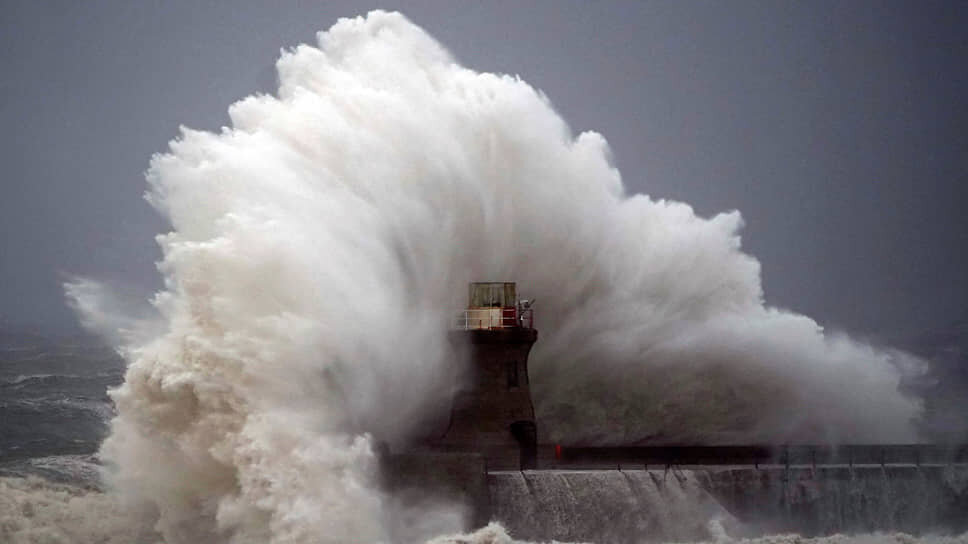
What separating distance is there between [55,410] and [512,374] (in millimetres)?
18126

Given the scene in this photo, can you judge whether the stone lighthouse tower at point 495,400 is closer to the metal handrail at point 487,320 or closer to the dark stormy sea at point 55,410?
the metal handrail at point 487,320

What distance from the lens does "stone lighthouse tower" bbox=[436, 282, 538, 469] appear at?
91.9ft

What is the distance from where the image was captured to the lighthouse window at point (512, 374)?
28.4m

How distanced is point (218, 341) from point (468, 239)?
7.74 m

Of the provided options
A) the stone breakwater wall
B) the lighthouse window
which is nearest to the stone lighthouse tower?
the lighthouse window

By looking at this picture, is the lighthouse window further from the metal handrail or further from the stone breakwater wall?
the stone breakwater wall

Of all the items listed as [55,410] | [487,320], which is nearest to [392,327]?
[487,320]

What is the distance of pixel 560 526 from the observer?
26.1 m

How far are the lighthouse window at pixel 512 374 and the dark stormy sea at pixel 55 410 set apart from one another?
792 cm

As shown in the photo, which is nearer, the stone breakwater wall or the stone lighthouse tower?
the stone breakwater wall

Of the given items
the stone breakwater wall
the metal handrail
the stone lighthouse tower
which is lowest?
the stone breakwater wall

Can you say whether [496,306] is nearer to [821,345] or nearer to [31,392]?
[821,345]

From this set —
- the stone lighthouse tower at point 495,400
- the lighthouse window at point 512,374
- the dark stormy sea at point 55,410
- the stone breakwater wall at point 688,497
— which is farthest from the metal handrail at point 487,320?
the dark stormy sea at point 55,410

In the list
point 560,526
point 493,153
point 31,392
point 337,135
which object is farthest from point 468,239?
point 31,392
